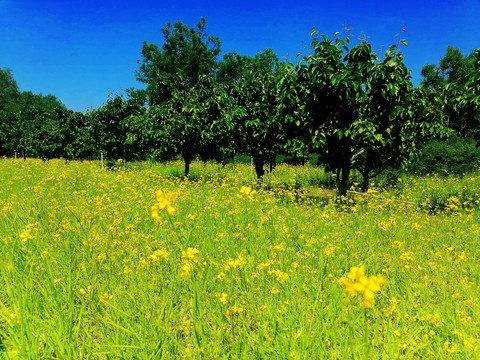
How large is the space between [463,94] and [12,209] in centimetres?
1066

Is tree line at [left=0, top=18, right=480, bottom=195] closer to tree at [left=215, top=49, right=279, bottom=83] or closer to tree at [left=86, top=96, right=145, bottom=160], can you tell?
tree at [left=86, top=96, right=145, bottom=160]

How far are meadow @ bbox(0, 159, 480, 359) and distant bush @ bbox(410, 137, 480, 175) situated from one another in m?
10.3

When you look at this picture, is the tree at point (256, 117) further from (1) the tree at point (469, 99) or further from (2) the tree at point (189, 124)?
(1) the tree at point (469, 99)

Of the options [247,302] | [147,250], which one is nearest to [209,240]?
[147,250]

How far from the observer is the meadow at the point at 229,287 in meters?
2.20

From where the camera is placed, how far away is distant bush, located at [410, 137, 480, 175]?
14.8 meters

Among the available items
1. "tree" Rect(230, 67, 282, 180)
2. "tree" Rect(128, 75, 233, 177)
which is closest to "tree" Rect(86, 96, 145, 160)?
"tree" Rect(128, 75, 233, 177)

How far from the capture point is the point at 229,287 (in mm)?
3086

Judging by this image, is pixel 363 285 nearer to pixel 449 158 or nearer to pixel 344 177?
pixel 344 177

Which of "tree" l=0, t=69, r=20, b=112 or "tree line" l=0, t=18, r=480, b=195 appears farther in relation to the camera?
"tree" l=0, t=69, r=20, b=112

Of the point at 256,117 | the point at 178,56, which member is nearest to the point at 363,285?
the point at 256,117

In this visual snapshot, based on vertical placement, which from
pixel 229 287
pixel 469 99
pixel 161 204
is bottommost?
pixel 229 287

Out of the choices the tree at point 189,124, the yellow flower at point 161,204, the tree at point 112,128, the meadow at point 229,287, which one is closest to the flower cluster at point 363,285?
the meadow at point 229,287

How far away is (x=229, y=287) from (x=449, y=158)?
1699cm
